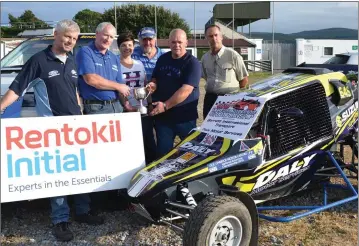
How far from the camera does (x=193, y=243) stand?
11.8ft

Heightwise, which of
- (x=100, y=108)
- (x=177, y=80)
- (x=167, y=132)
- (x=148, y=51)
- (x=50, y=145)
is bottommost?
Result: (x=167, y=132)

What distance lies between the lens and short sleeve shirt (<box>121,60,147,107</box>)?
5.56 metres

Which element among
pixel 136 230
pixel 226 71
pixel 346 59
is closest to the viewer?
pixel 136 230

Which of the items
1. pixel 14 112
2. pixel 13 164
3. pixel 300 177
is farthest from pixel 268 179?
pixel 14 112

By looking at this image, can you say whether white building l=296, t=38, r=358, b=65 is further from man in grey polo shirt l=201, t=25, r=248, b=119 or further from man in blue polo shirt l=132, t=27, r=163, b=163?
man in blue polo shirt l=132, t=27, r=163, b=163

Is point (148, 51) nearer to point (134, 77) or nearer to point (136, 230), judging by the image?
point (134, 77)

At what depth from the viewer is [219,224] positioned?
12.4 feet

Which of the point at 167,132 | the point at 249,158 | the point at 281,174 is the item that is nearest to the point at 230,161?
the point at 249,158

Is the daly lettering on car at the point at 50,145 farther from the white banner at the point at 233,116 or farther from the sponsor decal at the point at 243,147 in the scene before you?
the sponsor decal at the point at 243,147

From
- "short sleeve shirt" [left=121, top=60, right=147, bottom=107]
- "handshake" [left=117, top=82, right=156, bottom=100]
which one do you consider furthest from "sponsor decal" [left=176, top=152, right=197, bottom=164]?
"short sleeve shirt" [left=121, top=60, right=147, bottom=107]

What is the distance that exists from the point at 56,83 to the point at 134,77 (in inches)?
50.9

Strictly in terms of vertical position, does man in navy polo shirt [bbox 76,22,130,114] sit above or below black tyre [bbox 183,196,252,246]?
above

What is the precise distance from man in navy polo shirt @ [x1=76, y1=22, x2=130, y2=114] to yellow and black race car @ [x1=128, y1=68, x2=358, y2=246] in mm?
899

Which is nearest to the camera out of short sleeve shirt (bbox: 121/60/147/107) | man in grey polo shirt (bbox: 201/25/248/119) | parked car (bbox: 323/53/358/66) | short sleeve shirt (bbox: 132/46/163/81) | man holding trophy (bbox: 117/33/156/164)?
man holding trophy (bbox: 117/33/156/164)
